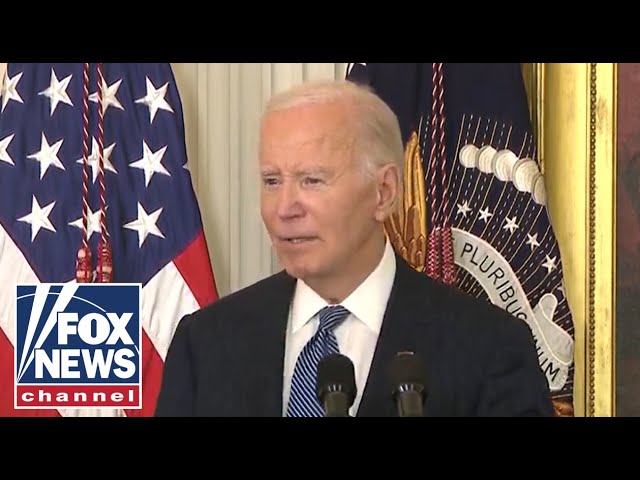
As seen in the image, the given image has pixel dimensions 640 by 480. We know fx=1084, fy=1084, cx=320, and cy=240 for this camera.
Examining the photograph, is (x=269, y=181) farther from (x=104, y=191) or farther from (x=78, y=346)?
(x=78, y=346)

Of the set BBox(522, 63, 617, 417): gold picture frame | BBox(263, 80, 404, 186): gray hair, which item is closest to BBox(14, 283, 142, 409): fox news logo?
BBox(263, 80, 404, 186): gray hair

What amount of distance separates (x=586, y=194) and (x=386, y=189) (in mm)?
1359

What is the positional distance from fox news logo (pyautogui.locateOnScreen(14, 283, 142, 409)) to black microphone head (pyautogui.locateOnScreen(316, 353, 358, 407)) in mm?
1824

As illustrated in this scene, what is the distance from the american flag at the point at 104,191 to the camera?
311 cm

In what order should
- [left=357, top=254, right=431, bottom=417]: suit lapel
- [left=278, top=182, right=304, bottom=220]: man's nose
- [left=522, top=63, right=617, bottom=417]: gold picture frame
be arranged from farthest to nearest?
[left=522, top=63, right=617, bottom=417]: gold picture frame, [left=278, top=182, right=304, bottom=220]: man's nose, [left=357, top=254, right=431, bottom=417]: suit lapel

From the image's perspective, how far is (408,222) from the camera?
3.08 metres

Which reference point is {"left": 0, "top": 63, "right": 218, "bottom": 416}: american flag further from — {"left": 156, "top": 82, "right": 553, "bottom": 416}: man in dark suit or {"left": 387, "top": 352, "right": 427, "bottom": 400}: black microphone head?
{"left": 387, "top": 352, "right": 427, "bottom": 400}: black microphone head

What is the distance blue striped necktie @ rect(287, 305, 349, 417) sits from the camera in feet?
6.61

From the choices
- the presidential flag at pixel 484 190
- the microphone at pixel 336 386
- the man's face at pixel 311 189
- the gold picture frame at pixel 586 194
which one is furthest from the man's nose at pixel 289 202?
the gold picture frame at pixel 586 194

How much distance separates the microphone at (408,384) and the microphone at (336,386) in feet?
0.17

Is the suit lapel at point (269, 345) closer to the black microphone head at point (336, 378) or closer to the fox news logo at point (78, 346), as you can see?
the black microphone head at point (336, 378)

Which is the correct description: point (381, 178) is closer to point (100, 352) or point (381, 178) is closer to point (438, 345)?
point (438, 345)

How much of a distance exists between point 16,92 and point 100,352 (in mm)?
794

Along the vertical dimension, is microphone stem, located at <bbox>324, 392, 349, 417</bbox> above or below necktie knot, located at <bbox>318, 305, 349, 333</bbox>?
below
